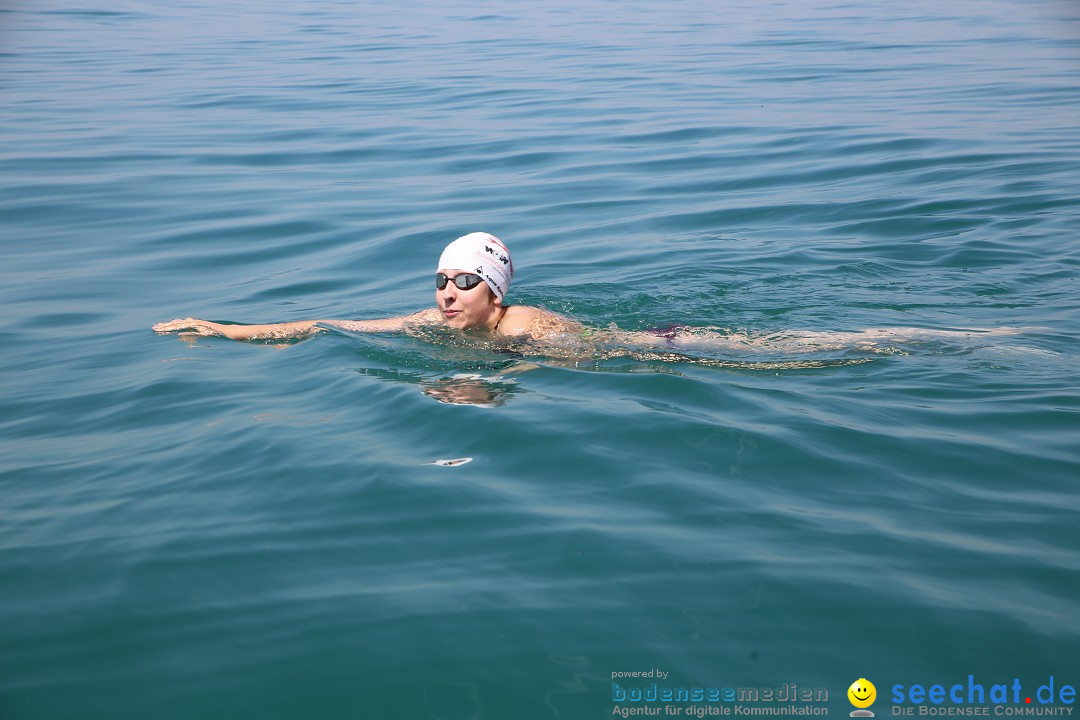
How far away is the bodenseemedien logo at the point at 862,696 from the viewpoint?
3.74m

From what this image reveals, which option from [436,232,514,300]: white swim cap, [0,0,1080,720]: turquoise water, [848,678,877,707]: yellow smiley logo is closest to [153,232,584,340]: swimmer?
[436,232,514,300]: white swim cap

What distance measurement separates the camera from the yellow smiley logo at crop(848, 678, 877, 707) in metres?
→ 3.79

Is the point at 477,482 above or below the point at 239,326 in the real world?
below

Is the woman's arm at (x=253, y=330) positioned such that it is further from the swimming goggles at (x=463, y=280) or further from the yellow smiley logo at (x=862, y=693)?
the yellow smiley logo at (x=862, y=693)

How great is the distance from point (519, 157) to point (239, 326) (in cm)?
858

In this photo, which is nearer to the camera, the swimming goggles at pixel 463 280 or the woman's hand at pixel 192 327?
the swimming goggles at pixel 463 280

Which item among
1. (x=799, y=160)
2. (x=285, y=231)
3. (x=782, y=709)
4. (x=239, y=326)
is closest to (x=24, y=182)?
(x=285, y=231)

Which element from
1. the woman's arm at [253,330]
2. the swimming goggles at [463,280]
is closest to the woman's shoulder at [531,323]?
the swimming goggles at [463,280]

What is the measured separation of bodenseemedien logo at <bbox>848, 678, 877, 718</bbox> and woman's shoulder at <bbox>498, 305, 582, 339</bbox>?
14.8 feet

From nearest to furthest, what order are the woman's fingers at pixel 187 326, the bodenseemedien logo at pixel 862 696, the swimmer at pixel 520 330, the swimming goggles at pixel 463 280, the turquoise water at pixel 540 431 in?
the bodenseemedien logo at pixel 862 696 < the turquoise water at pixel 540 431 < the swimmer at pixel 520 330 < the swimming goggles at pixel 463 280 < the woman's fingers at pixel 187 326

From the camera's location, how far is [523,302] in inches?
379

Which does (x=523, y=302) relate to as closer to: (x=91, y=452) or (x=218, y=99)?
(x=91, y=452)

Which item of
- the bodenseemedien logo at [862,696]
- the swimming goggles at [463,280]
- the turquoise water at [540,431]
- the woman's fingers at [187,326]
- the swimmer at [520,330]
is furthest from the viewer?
the woman's fingers at [187,326]

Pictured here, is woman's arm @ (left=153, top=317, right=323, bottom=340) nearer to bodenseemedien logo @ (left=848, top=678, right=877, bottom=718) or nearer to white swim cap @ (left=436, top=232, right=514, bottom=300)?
white swim cap @ (left=436, top=232, right=514, bottom=300)
